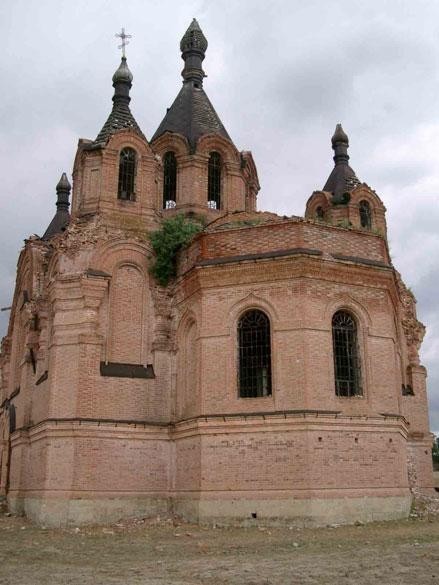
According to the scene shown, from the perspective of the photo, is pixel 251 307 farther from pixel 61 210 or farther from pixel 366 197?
pixel 61 210

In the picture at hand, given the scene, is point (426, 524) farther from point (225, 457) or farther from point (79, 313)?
point (79, 313)

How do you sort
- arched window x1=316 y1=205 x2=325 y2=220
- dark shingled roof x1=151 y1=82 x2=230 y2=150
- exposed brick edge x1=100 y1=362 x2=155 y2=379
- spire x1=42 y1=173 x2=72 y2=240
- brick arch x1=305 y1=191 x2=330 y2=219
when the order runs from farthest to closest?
1. spire x1=42 y1=173 x2=72 y2=240
2. arched window x1=316 y1=205 x2=325 y2=220
3. brick arch x1=305 y1=191 x2=330 y2=219
4. dark shingled roof x1=151 y1=82 x2=230 y2=150
5. exposed brick edge x1=100 y1=362 x2=155 y2=379

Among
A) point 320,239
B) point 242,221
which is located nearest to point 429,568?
point 320,239

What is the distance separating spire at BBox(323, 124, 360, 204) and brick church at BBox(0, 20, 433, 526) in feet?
22.9

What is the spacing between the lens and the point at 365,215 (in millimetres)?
25219

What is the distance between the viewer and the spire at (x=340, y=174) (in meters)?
25.3

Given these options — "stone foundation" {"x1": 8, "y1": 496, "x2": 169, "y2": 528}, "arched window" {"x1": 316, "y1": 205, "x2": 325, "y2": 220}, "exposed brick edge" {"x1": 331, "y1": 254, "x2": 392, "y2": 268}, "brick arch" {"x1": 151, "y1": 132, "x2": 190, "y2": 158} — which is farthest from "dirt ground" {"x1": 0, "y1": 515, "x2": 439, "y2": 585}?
"arched window" {"x1": 316, "y1": 205, "x2": 325, "y2": 220}

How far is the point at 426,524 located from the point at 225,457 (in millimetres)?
4917

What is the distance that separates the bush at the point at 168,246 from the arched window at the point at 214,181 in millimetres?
4004

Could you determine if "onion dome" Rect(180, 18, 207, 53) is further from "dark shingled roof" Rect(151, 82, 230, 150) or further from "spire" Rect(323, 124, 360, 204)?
"spire" Rect(323, 124, 360, 204)

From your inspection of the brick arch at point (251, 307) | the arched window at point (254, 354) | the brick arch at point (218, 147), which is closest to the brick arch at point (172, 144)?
the brick arch at point (218, 147)

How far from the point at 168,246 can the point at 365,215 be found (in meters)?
9.65

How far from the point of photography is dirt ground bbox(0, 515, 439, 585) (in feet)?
29.3

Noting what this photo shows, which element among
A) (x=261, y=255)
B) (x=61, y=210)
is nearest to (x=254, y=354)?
(x=261, y=255)
